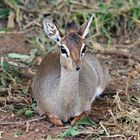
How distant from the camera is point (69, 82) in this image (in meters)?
6.10

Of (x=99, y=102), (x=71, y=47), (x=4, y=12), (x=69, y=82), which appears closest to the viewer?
(x=71, y=47)

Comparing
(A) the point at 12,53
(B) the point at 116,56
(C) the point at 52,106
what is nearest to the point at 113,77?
(B) the point at 116,56

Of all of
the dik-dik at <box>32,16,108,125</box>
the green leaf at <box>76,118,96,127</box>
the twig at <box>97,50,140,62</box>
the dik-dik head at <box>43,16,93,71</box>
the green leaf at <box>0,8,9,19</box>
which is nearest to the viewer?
the dik-dik head at <box>43,16,93,71</box>

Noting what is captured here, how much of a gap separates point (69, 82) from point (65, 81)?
0.04m

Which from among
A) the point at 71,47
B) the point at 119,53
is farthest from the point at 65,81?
the point at 119,53

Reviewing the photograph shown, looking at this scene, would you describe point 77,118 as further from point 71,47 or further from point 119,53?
point 119,53

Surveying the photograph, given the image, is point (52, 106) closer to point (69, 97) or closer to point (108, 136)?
point (69, 97)

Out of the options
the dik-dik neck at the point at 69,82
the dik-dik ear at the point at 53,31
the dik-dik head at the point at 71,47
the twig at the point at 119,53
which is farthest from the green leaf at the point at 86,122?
the twig at the point at 119,53

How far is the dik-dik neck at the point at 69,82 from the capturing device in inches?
238

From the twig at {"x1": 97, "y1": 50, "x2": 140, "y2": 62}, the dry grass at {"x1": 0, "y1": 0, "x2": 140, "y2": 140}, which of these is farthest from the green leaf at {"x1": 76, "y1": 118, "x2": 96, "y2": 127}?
the twig at {"x1": 97, "y1": 50, "x2": 140, "y2": 62}

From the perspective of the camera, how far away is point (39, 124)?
20.6 ft

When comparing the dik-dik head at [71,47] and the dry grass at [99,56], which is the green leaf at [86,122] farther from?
the dik-dik head at [71,47]

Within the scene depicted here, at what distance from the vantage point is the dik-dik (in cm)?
590

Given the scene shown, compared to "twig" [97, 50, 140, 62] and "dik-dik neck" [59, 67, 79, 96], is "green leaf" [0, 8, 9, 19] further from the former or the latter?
"dik-dik neck" [59, 67, 79, 96]
